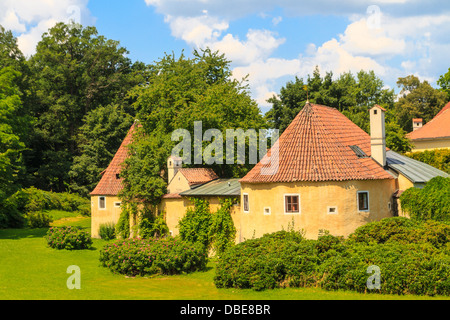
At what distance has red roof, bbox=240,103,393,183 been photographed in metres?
29.7

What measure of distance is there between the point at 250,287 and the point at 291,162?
9.68m

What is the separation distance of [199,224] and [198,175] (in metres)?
4.49

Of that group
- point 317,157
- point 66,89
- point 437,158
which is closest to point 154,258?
point 317,157

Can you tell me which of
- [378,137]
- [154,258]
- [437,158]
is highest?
[378,137]

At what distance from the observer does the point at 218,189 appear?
1355 inches

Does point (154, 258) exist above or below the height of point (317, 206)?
below

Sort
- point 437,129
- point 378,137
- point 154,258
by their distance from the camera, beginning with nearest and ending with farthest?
1. point 154,258
2. point 378,137
3. point 437,129

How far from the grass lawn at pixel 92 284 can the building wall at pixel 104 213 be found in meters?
6.60

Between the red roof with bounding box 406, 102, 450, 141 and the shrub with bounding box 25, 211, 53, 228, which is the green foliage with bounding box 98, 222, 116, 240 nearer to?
the shrub with bounding box 25, 211, 53, 228

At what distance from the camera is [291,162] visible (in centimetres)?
3061

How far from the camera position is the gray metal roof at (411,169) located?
32.7m

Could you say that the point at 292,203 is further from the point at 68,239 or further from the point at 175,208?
the point at 68,239

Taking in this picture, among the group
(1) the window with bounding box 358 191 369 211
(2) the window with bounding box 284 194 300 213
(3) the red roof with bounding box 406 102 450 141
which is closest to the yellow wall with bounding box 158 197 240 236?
(2) the window with bounding box 284 194 300 213

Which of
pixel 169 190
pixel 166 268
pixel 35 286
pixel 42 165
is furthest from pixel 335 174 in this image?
pixel 42 165
